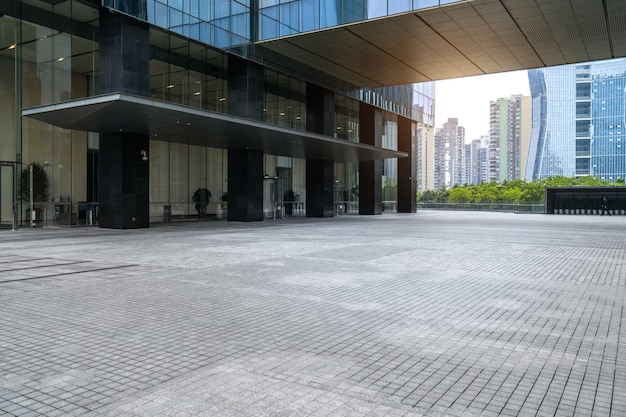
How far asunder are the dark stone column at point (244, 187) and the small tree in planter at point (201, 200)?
179 inches

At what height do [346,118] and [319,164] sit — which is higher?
[346,118]

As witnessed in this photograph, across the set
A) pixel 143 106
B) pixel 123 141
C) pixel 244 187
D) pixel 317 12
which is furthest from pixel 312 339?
pixel 244 187

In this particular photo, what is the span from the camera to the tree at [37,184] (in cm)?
2681

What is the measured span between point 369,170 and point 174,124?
25.2 metres

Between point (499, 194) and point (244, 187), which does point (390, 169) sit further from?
point (244, 187)

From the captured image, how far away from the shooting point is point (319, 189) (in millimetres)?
39969

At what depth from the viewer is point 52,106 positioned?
1992 centimetres

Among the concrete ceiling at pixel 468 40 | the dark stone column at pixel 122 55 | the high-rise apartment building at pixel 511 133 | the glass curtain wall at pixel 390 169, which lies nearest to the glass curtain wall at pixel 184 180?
the concrete ceiling at pixel 468 40

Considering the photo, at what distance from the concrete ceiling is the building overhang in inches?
218

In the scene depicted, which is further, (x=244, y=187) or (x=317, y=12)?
(x=244, y=187)

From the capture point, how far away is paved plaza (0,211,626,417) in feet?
13.5

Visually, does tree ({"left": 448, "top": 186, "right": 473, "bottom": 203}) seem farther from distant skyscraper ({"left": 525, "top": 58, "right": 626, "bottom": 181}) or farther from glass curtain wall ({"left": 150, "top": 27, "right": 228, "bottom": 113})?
distant skyscraper ({"left": 525, "top": 58, "right": 626, "bottom": 181})

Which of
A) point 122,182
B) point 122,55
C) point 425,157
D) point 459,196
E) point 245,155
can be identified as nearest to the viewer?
point 122,55

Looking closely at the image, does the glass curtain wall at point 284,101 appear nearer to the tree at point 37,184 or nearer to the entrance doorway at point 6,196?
the tree at point 37,184
